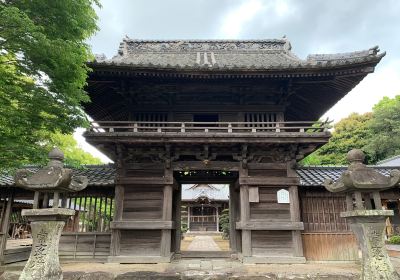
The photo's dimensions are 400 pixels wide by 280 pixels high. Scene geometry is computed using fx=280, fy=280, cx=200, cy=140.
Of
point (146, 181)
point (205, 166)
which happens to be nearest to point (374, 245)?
point (205, 166)

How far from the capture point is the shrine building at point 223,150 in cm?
980

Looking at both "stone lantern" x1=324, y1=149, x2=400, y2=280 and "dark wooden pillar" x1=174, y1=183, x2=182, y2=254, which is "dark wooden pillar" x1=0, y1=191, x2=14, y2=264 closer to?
"dark wooden pillar" x1=174, y1=183, x2=182, y2=254

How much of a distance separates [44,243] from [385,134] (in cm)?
3959

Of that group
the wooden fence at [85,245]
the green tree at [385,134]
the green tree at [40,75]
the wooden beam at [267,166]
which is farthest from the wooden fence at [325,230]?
the green tree at [385,134]

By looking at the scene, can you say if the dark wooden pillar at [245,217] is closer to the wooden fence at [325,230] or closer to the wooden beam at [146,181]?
the wooden fence at [325,230]

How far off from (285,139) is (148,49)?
9.18m

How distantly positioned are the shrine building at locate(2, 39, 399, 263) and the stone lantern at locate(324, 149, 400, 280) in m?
3.90

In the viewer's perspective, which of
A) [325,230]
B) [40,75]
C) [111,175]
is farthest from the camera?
[111,175]

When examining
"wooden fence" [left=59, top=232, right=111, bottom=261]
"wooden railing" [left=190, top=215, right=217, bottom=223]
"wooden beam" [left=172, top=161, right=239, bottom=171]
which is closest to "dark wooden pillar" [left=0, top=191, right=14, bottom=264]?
"wooden fence" [left=59, top=232, right=111, bottom=261]

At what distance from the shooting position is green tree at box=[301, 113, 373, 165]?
38666 millimetres

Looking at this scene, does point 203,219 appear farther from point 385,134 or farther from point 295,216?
point 295,216

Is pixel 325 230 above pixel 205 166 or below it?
below

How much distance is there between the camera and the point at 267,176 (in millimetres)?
10688

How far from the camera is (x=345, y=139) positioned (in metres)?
40.3
